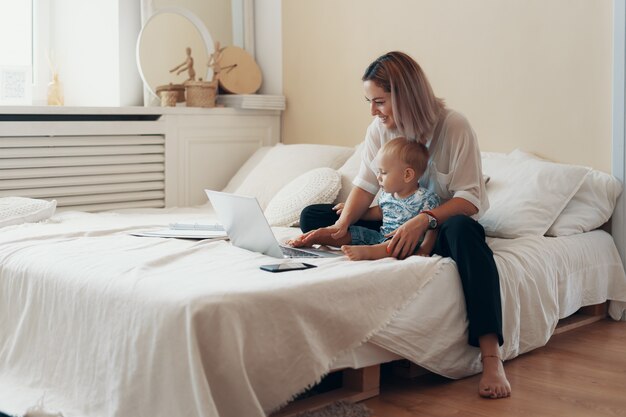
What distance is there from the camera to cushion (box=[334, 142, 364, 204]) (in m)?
3.13

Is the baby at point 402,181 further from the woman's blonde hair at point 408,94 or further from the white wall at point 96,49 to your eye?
the white wall at point 96,49

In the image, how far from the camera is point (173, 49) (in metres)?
3.90

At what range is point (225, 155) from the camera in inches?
157

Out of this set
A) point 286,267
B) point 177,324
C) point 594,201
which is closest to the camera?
point 177,324

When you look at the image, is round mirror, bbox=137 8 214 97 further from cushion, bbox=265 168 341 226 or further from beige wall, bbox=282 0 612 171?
cushion, bbox=265 168 341 226

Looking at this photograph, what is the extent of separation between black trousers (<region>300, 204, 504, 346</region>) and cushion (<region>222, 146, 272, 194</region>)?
1690 mm

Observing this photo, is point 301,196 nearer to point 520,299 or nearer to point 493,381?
point 520,299

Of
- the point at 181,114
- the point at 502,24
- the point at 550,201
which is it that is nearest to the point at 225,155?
the point at 181,114

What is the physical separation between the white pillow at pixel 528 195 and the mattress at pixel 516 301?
83mm

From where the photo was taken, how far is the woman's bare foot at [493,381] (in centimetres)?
208

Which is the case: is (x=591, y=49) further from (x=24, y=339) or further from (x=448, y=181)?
(x=24, y=339)

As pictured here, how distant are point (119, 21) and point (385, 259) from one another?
2.14 metres

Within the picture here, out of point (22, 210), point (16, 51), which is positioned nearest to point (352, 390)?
point (22, 210)

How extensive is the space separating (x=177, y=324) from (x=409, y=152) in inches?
38.2
